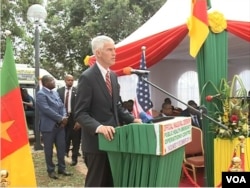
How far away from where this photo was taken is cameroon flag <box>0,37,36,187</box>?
87.7 inches

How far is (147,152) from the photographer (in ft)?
6.28

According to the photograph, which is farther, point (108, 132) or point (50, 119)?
point (50, 119)

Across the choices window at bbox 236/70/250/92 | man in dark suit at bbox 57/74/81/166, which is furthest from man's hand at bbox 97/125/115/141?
window at bbox 236/70/250/92

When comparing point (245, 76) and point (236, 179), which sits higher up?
point (245, 76)

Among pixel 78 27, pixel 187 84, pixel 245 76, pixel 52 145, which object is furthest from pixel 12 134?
pixel 78 27

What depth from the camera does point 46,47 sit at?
16.3 metres

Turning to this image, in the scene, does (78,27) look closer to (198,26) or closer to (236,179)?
(198,26)

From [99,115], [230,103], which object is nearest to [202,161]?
[230,103]

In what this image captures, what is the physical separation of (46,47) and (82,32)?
250 cm

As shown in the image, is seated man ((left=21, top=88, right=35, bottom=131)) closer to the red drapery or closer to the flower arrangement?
the red drapery

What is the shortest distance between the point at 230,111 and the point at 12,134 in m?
2.38

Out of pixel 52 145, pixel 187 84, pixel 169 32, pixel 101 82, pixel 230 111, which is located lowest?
pixel 52 145

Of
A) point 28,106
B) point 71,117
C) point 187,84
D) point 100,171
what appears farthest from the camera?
point 187,84

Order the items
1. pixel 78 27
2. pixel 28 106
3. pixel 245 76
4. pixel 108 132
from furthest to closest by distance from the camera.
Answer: pixel 78 27, pixel 245 76, pixel 28 106, pixel 108 132
